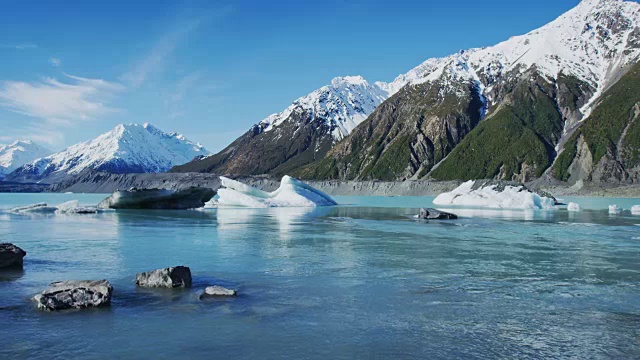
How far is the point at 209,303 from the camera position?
1247 cm

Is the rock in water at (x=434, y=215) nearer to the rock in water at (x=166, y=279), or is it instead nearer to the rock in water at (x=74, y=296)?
the rock in water at (x=166, y=279)

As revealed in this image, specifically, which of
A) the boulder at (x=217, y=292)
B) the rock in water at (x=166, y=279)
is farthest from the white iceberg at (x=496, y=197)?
the boulder at (x=217, y=292)

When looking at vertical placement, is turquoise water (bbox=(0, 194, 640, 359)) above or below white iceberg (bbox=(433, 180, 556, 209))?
below

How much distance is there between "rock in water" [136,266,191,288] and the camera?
14.3 metres

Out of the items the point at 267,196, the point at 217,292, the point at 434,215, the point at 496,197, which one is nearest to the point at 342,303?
the point at 217,292

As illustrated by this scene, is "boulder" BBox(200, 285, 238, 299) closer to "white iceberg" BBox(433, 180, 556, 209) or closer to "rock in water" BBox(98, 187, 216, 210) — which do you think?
"rock in water" BBox(98, 187, 216, 210)

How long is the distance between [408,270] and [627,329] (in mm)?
7758

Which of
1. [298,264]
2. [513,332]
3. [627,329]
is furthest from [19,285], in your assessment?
[627,329]

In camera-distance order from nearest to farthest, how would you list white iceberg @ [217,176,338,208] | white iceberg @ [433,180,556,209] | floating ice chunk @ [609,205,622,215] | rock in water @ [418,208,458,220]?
rock in water @ [418,208,458,220] → floating ice chunk @ [609,205,622,215] → white iceberg @ [433,180,556,209] → white iceberg @ [217,176,338,208]

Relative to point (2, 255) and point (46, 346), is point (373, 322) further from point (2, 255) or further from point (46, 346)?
point (2, 255)

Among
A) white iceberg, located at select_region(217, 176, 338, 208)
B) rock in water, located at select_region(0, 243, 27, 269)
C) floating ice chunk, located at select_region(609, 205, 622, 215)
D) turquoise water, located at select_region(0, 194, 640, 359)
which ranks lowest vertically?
turquoise water, located at select_region(0, 194, 640, 359)

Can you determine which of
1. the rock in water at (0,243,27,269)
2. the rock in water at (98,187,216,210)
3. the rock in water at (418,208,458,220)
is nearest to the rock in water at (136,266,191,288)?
the rock in water at (0,243,27,269)

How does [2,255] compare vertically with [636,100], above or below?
below

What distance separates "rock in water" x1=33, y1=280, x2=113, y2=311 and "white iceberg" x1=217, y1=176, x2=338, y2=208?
53926 millimetres
